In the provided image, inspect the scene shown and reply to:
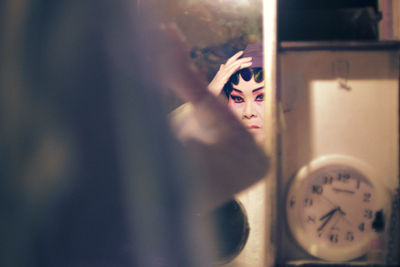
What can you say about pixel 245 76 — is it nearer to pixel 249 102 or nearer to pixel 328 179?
pixel 249 102

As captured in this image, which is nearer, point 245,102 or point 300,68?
point 300,68

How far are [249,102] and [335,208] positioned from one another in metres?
0.37

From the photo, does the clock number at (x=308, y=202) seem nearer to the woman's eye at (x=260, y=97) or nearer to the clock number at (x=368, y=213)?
the clock number at (x=368, y=213)

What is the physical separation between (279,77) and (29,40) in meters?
0.66

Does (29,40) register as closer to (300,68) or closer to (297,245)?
(300,68)

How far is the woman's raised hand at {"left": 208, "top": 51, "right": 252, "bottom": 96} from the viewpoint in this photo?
0.88 meters

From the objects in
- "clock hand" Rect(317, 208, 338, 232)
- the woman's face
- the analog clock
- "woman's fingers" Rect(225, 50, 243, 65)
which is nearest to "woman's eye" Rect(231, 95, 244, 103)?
the woman's face

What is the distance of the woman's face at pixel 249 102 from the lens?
2.85ft

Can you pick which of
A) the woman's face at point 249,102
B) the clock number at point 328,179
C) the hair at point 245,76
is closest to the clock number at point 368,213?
the clock number at point 328,179

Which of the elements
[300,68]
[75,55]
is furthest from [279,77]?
[75,55]

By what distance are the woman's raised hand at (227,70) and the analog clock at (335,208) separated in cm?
35

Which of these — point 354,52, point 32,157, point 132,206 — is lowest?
point 132,206

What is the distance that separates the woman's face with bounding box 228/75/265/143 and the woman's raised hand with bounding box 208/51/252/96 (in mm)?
33

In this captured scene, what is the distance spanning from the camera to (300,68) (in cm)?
73
